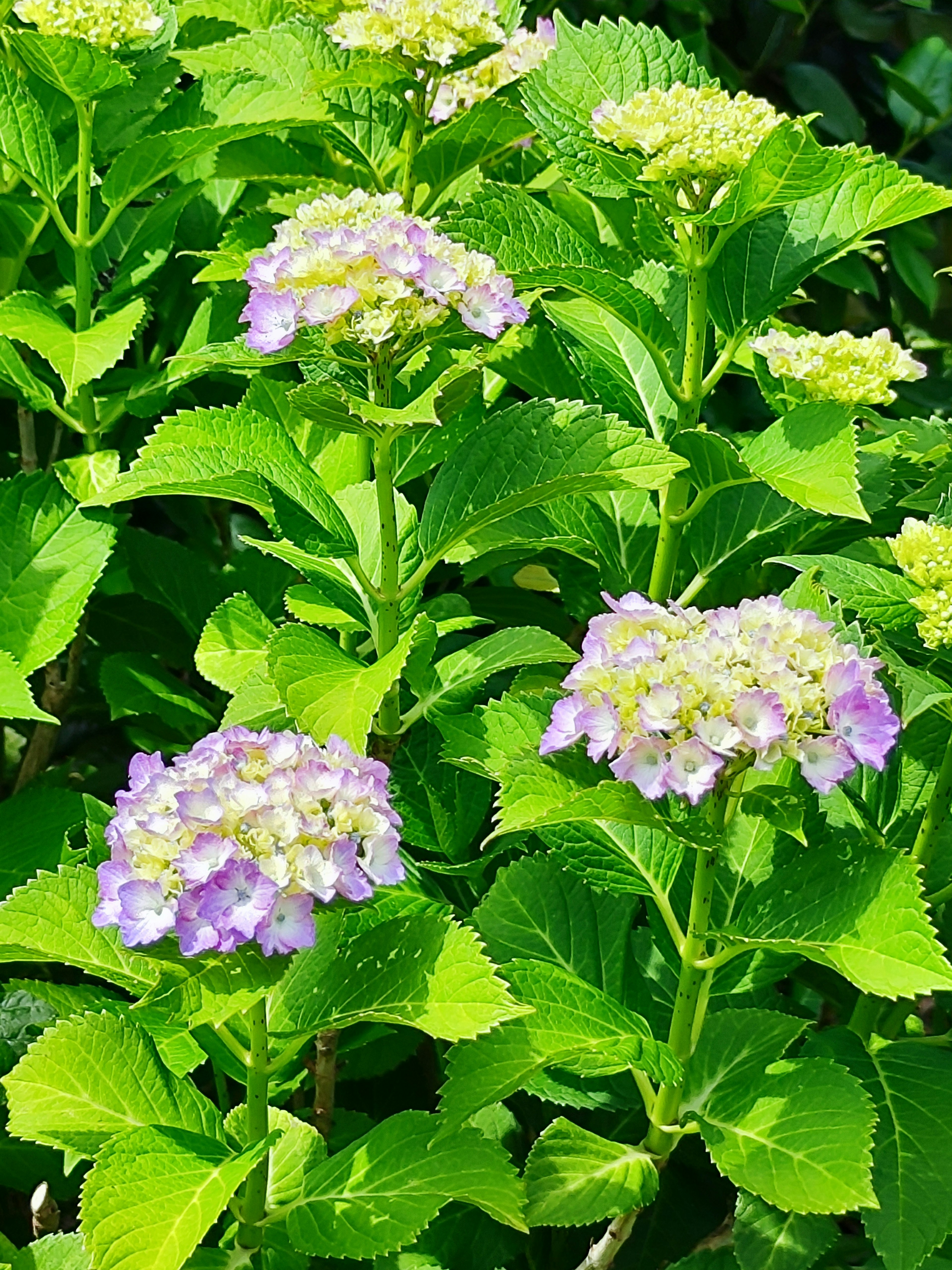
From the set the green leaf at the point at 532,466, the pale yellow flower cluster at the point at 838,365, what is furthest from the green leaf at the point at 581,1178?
the pale yellow flower cluster at the point at 838,365

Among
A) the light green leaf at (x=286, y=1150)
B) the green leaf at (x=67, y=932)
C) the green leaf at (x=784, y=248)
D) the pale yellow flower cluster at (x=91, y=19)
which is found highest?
the pale yellow flower cluster at (x=91, y=19)

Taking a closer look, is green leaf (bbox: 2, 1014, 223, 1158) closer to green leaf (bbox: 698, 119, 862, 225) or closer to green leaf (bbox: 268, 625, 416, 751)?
green leaf (bbox: 268, 625, 416, 751)

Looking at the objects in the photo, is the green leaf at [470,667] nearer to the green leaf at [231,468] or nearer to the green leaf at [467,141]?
the green leaf at [231,468]

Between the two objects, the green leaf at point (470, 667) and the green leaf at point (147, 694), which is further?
the green leaf at point (147, 694)

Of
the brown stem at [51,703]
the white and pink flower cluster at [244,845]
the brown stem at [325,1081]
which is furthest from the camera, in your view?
the brown stem at [51,703]

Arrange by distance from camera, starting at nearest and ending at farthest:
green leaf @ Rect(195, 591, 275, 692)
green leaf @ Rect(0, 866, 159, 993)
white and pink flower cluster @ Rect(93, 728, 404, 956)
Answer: white and pink flower cluster @ Rect(93, 728, 404, 956) → green leaf @ Rect(0, 866, 159, 993) → green leaf @ Rect(195, 591, 275, 692)

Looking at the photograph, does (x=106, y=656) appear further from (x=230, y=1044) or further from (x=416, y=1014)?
(x=416, y=1014)

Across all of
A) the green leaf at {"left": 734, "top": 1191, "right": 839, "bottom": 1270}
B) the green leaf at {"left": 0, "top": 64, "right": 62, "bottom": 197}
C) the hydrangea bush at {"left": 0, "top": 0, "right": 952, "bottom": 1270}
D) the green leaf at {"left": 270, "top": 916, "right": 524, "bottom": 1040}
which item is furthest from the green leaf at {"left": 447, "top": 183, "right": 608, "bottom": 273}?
the green leaf at {"left": 734, "top": 1191, "right": 839, "bottom": 1270}

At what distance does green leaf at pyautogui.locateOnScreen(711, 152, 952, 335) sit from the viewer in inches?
46.4

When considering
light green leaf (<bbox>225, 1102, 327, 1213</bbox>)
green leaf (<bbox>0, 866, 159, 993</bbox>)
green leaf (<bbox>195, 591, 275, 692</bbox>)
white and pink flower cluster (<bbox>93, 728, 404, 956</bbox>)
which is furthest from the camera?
green leaf (<bbox>195, 591, 275, 692</bbox>)

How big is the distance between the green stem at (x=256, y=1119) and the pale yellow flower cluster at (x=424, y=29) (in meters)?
0.90

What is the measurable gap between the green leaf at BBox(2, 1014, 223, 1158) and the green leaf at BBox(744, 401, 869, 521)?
643 millimetres

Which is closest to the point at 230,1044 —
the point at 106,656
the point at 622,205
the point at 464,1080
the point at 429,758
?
the point at 464,1080

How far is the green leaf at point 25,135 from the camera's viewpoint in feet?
4.31
